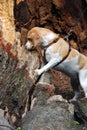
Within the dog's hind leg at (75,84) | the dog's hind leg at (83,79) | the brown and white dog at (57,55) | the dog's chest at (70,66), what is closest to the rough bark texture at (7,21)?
the brown and white dog at (57,55)

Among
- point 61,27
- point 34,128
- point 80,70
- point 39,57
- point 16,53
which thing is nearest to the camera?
point 34,128

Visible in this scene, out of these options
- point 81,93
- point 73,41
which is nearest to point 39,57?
point 81,93

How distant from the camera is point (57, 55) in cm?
845

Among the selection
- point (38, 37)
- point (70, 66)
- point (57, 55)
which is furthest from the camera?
point (70, 66)

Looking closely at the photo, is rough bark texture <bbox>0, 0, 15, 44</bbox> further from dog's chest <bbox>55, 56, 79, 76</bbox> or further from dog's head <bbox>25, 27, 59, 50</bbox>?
dog's chest <bbox>55, 56, 79, 76</bbox>

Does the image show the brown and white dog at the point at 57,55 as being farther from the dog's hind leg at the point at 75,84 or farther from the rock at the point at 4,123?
the rock at the point at 4,123

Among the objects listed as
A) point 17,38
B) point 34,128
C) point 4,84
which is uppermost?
point 17,38

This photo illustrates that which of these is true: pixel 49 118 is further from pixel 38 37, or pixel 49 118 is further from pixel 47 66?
pixel 38 37

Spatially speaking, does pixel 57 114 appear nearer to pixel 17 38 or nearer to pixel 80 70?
pixel 80 70

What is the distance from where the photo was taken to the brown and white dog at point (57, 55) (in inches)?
327

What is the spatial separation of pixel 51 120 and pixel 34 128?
1.31ft

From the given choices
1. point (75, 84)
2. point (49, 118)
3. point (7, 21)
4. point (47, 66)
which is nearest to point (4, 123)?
point (49, 118)

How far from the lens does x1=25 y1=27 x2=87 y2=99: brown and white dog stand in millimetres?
8312

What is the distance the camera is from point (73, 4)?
40.8ft
